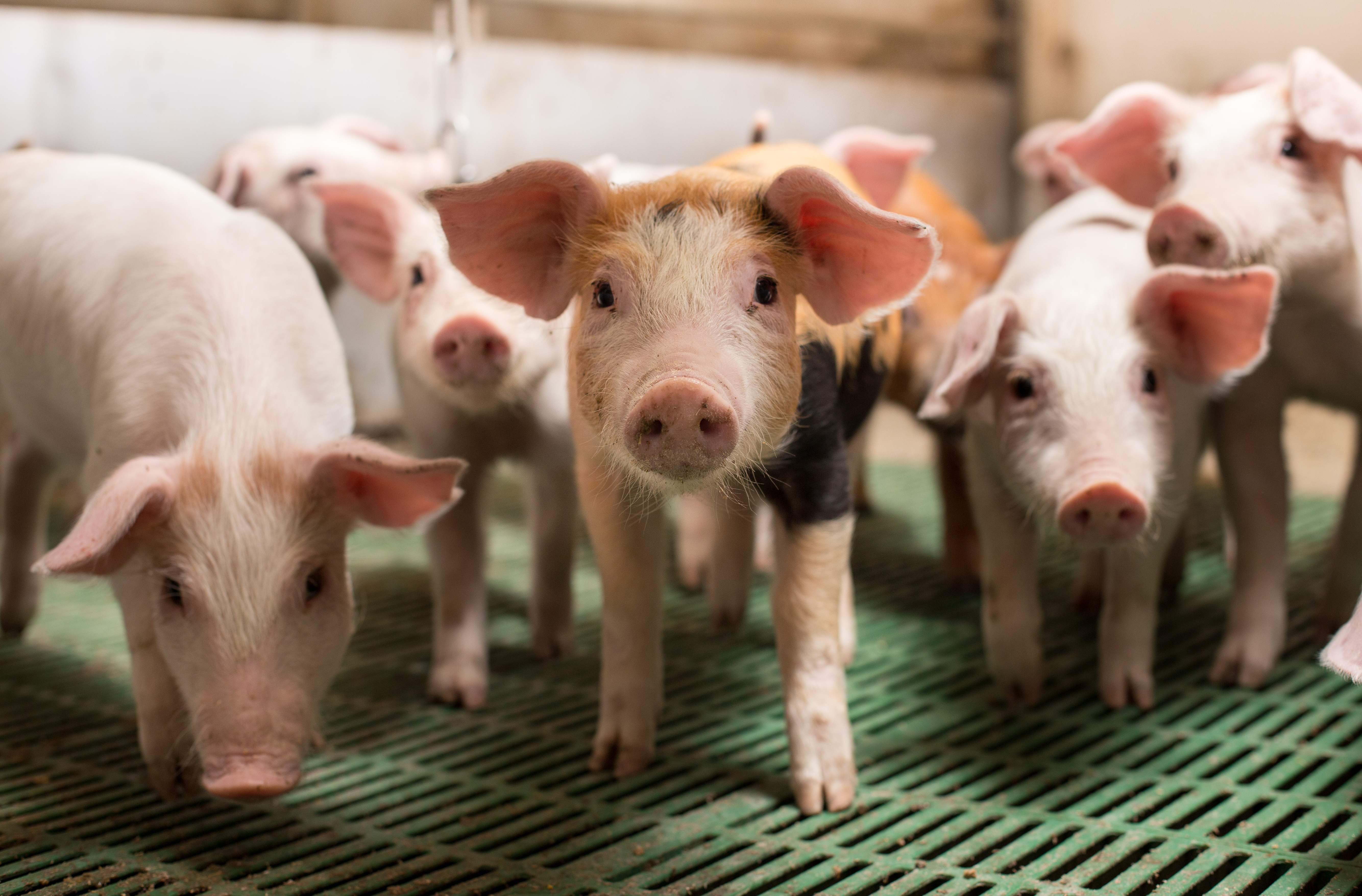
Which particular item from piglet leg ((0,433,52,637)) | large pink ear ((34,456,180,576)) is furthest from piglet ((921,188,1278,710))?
piglet leg ((0,433,52,637))

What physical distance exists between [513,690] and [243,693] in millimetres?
977

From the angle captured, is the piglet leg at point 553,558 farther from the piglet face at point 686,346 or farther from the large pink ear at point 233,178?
the large pink ear at point 233,178

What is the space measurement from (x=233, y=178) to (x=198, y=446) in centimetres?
162

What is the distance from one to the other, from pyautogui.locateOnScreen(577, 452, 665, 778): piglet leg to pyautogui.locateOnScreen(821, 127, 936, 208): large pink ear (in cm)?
140

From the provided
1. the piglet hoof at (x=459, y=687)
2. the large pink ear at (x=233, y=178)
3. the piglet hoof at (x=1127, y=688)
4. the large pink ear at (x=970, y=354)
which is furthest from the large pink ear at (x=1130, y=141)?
the large pink ear at (x=233, y=178)

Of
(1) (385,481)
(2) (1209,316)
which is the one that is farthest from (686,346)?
(2) (1209,316)

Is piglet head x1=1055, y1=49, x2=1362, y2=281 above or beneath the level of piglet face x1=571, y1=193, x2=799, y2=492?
above

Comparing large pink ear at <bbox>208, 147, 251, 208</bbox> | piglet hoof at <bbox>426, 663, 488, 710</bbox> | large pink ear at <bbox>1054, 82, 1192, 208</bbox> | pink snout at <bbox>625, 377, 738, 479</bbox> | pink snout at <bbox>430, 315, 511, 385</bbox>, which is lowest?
piglet hoof at <bbox>426, 663, 488, 710</bbox>

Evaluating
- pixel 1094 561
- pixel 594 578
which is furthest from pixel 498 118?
pixel 1094 561

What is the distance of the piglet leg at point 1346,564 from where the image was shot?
2.89 m

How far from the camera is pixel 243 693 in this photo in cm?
195

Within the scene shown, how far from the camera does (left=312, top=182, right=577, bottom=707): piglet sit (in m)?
2.63

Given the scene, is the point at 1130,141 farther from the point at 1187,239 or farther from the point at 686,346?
the point at 686,346

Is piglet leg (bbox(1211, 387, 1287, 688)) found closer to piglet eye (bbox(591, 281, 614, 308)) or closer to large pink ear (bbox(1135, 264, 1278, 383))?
large pink ear (bbox(1135, 264, 1278, 383))
